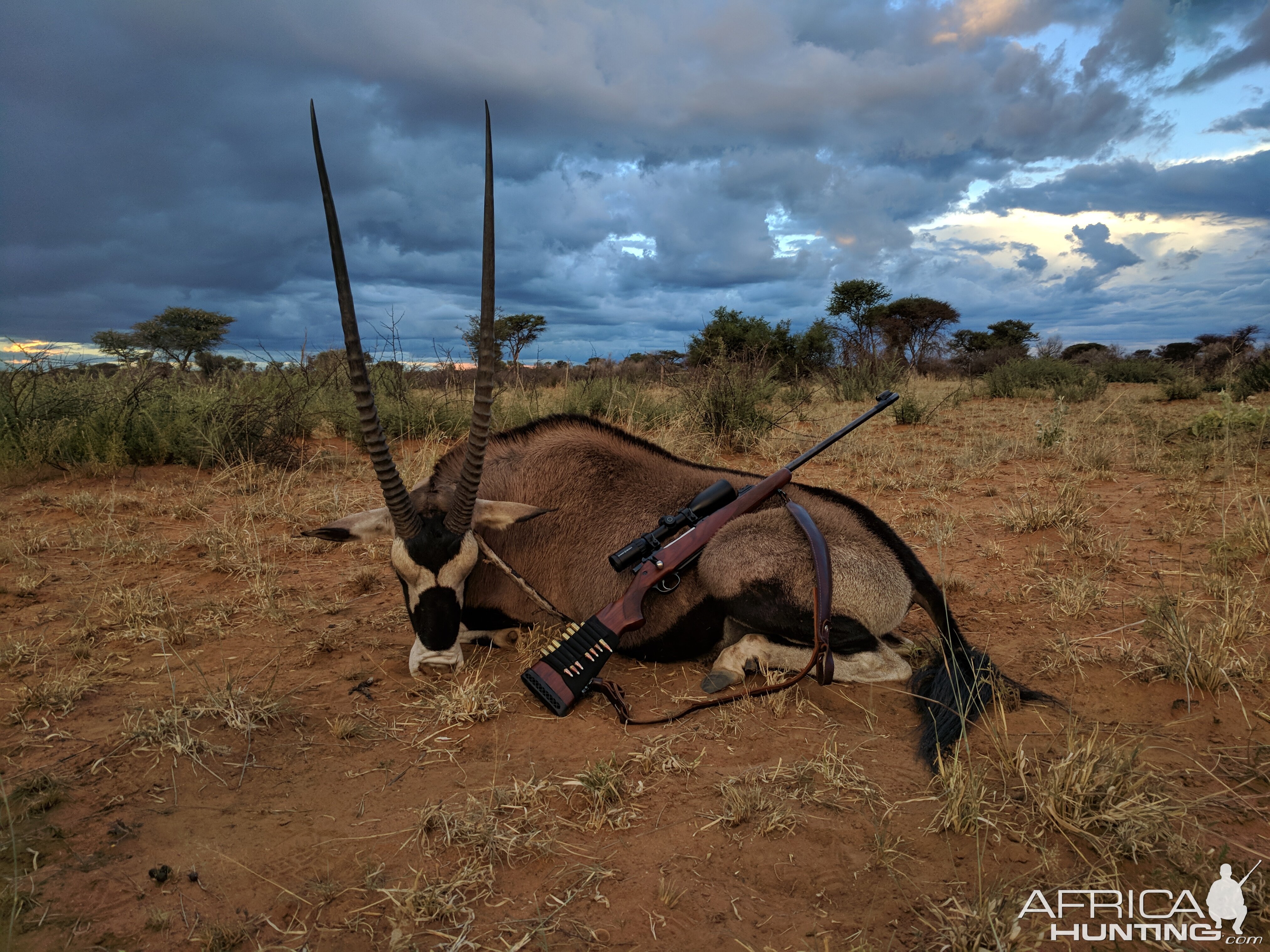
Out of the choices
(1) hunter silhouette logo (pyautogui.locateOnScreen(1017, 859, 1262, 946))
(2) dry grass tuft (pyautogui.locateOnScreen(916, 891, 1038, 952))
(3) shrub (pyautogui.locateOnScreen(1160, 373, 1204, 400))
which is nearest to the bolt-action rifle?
(2) dry grass tuft (pyautogui.locateOnScreen(916, 891, 1038, 952))

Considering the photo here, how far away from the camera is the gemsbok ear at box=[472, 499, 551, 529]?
12.4ft

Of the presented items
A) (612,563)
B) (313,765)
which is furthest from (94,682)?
(612,563)

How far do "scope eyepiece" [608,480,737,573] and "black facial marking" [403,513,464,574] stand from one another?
0.87 meters

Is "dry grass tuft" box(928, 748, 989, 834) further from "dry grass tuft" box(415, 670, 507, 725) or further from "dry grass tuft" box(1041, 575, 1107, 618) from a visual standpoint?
"dry grass tuft" box(1041, 575, 1107, 618)

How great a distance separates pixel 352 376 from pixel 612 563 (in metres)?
1.62

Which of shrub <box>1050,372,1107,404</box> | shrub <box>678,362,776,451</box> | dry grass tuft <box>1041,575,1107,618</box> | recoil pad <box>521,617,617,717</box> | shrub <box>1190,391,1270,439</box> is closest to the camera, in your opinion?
recoil pad <box>521,617,617,717</box>

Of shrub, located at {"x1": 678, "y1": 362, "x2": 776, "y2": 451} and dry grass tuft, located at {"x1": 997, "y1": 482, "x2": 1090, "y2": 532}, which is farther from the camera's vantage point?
shrub, located at {"x1": 678, "y1": 362, "x2": 776, "y2": 451}

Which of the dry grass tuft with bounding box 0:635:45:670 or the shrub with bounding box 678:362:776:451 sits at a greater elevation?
the shrub with bounding box 678:362:776:451

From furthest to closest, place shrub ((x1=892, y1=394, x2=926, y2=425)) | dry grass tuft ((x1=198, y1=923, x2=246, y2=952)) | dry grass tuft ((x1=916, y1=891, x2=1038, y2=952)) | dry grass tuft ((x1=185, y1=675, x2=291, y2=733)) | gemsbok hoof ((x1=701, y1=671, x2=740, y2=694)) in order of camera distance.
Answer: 1. shrub ((x1=892, y1=394, x2=926, y2=425))
2. gemsbok hoof ((x1=701, y1=671, x2=740, y2=694))
3. dry grass tuft ((x1=185, y1=675, x2=291, y2=733))
4. dry grass tuft ((x1=198, y1=923, x2=246, y2=952))
5. dry grass tuft ((x1=916, y1=891, x2=1038, y2=952))

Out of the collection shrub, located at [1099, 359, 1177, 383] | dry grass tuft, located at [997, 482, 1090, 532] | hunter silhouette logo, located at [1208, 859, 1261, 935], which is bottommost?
hunter silhouette logo, located at [1208, 859, 1261, 935]

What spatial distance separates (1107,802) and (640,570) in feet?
7.12

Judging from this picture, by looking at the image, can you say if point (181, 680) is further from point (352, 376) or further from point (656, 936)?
point (656, 936)

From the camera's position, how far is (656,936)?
193 centimetres

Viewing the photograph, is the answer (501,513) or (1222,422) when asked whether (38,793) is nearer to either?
(501,513)
